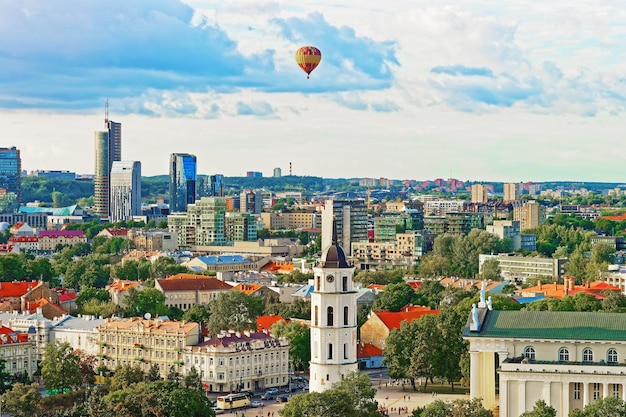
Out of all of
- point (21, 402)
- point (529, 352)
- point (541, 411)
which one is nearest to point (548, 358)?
point (529, 352)

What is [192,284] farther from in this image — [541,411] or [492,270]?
[541,411]

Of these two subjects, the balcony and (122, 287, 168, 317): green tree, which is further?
(122, 287, 168, 317): green tree

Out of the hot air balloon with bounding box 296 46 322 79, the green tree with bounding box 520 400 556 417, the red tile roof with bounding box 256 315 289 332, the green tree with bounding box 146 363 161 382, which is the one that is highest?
the hot air balloon with bounding box 296 46 322 79

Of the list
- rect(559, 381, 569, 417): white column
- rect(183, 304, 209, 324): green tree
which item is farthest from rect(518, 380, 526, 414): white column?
rect(183, 304, 209, 324): green tree

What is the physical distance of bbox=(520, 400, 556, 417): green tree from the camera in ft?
179

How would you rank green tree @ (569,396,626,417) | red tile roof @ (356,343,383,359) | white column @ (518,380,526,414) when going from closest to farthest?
green tree @ (569,396,626,417) < white column @ (518,380,526,414) < red tile roof @ (356,343,383,359)

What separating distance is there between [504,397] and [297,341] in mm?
26109

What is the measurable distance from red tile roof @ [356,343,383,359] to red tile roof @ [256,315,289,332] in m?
6.94

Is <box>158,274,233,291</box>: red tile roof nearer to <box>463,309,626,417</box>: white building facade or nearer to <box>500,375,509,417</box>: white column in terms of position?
<box>463,309,626,417</box>: white building facade

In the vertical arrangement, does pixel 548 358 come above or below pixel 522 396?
above

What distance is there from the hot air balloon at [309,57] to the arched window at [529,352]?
52003mm

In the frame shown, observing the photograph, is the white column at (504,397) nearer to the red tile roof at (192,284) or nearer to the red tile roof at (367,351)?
the red tile roof at (367,351)

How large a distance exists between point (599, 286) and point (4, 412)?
215 ft

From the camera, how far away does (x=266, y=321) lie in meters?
96.3
